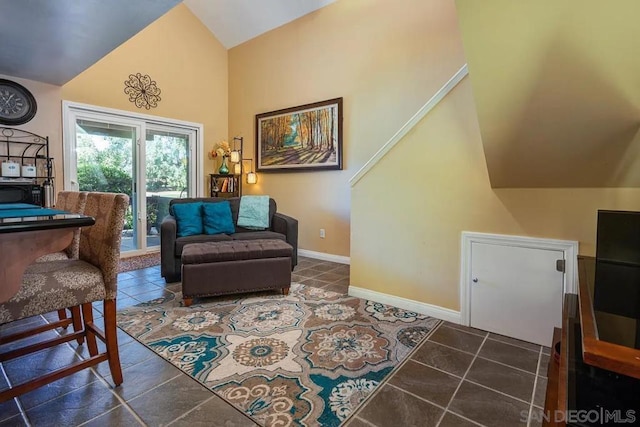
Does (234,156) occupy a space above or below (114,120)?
below

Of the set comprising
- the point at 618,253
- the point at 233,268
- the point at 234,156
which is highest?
the point at 234,156

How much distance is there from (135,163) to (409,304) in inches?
162

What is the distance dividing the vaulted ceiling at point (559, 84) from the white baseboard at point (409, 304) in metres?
1.17

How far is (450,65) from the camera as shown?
3256 mm

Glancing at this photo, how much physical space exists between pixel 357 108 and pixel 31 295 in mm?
3523

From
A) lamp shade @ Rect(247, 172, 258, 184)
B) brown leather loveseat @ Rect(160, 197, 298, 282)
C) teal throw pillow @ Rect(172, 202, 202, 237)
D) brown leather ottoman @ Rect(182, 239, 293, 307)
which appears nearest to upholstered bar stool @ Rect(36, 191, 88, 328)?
brown leather ottoman @ Rect(182, 239, 293, 307)

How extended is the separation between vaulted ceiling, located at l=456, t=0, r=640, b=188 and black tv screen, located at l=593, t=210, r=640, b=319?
1.17 feet

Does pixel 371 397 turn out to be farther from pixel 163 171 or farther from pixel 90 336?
pixel 163 171

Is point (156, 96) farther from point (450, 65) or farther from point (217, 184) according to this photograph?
point (450, 65)

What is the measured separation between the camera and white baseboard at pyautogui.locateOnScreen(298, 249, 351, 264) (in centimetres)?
412

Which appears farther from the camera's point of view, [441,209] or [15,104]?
[15,104]

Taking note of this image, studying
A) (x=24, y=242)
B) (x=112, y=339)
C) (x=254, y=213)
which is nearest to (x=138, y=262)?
(x=254, y=213)

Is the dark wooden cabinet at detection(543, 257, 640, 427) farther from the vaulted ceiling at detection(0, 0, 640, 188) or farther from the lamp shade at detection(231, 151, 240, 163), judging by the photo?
the lamp shade at detection(231, 151, 240, 163)

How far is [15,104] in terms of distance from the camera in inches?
131
